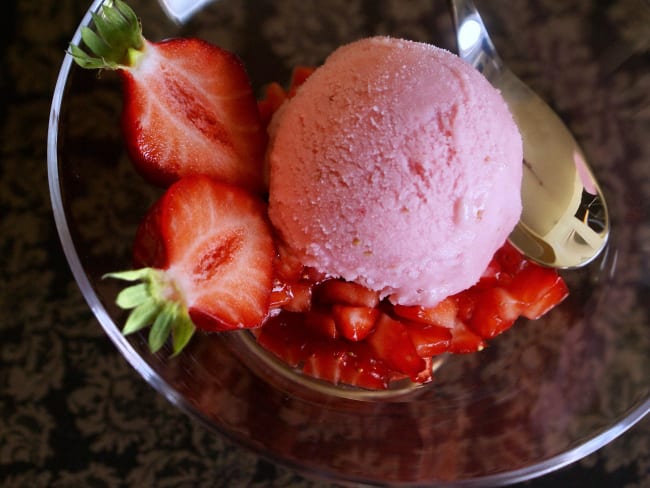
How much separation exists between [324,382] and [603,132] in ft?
2.15

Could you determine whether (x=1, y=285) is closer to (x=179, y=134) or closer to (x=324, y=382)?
(x=179, y=134)

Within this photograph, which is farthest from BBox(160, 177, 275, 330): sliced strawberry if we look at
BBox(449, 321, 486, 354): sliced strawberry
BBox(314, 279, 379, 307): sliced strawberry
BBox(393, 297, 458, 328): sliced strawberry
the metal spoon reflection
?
the metal spoon reflection

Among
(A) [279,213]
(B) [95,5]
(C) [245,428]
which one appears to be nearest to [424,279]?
(A) [279,213]

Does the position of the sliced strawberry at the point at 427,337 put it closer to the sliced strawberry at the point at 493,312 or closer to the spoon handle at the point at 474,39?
the sliced strawberry at the point at 493,312

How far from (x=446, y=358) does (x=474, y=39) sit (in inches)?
22.6

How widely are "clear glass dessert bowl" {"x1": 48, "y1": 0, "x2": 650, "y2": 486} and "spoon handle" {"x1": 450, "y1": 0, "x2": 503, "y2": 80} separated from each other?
0.06 feet

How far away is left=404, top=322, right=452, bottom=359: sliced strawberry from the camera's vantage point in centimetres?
107

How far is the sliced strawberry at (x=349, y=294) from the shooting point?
3.41 feet

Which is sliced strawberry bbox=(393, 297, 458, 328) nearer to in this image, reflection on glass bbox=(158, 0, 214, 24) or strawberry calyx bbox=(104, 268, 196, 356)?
strawberry calyx bbox=(104, 268, 196, 356)

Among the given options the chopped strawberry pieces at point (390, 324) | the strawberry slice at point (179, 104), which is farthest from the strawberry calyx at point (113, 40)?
the chopped strawberry pieces at point (390, 324)

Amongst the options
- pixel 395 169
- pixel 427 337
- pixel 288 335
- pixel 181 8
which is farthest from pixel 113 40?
pixel 427 337

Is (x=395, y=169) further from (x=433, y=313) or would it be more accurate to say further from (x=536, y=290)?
(x=536, y=290)

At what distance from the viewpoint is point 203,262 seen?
2.85ft

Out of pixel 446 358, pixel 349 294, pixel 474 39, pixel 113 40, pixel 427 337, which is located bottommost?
pixel 446 358
